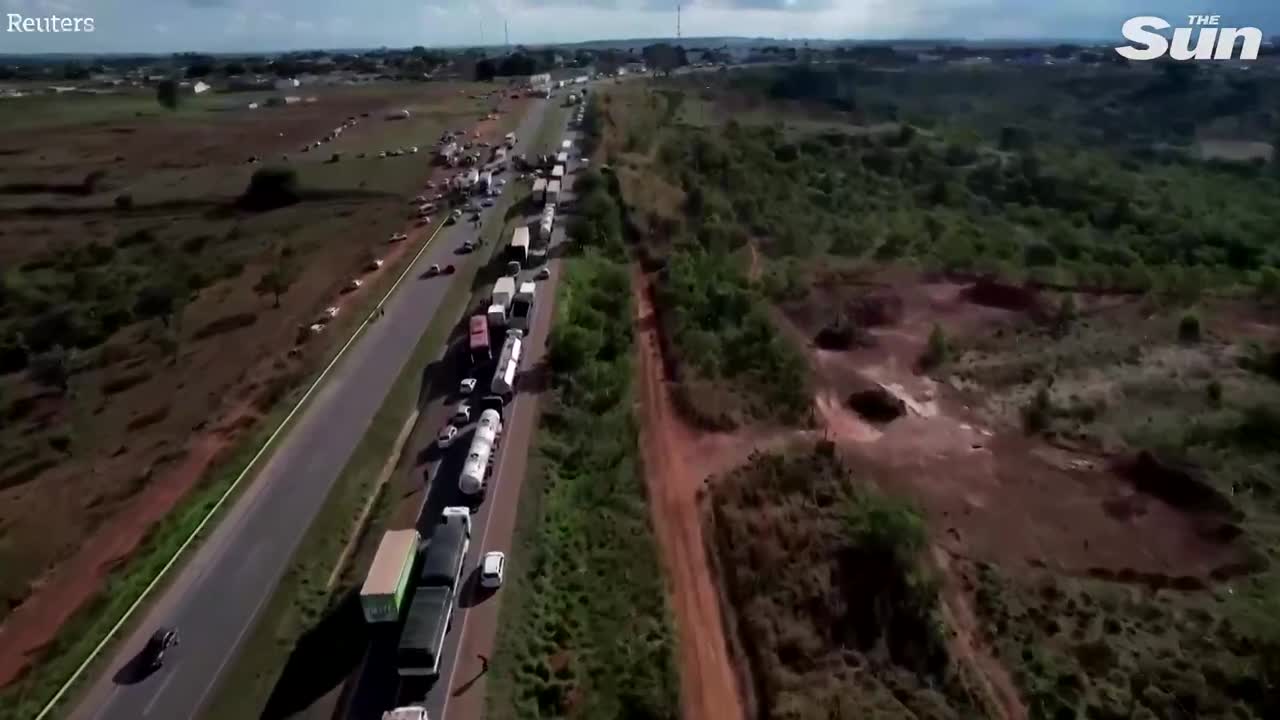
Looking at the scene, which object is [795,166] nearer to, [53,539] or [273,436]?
[273,436]

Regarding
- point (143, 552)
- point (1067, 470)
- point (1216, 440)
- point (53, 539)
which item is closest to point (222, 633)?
point (143, 552)

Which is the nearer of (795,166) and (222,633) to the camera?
(222,633)

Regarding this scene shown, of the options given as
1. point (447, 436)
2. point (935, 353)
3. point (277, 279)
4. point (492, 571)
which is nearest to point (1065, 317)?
point (935, 353)

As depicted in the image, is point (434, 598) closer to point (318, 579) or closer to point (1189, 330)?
point (318, 579)

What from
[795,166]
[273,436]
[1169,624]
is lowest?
[1169,624]

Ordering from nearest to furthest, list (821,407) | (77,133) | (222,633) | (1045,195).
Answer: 1. (222,633)
2. (821,407)
3. (1045,195)
4. (77,133)

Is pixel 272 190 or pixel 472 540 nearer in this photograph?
pixel 472 540

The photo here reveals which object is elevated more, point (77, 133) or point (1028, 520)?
point (77, 133)
